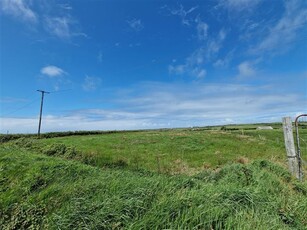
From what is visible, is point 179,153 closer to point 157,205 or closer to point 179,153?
point 179,153

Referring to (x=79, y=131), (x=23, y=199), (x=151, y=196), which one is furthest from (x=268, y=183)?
(x=79, y=131)

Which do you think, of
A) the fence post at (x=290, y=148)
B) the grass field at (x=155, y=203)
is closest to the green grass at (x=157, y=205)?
the grass field at (x=155, y=203)

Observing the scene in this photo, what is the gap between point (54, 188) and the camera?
21.6 feet

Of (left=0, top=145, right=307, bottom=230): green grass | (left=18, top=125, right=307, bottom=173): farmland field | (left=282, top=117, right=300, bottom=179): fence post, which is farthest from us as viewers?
(left=18, top=125, right=307, bottom=173): farmland field

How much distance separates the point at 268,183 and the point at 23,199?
6347 mm

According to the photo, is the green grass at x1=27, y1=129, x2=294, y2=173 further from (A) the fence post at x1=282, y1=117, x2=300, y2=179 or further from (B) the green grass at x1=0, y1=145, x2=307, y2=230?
(A) the fence post at x1=282, y1=117, x2=300, y2=179

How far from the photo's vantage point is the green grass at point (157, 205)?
3.77 meters

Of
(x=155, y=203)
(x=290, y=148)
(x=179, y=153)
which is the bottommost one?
(x=155, y=203)

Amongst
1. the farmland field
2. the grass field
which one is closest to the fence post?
the grass field


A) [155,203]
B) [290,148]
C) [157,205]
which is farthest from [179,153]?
[157,205]

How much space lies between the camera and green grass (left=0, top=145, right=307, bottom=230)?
3.77 meters

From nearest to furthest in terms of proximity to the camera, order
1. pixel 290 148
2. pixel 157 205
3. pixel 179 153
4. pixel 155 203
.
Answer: pixel 157 205 → pixel 155 203 → pixel 290 148 → pixel 179 153

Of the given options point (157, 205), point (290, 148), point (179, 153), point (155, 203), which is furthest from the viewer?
point (179, 153)

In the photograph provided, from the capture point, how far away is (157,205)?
420 centimetres
